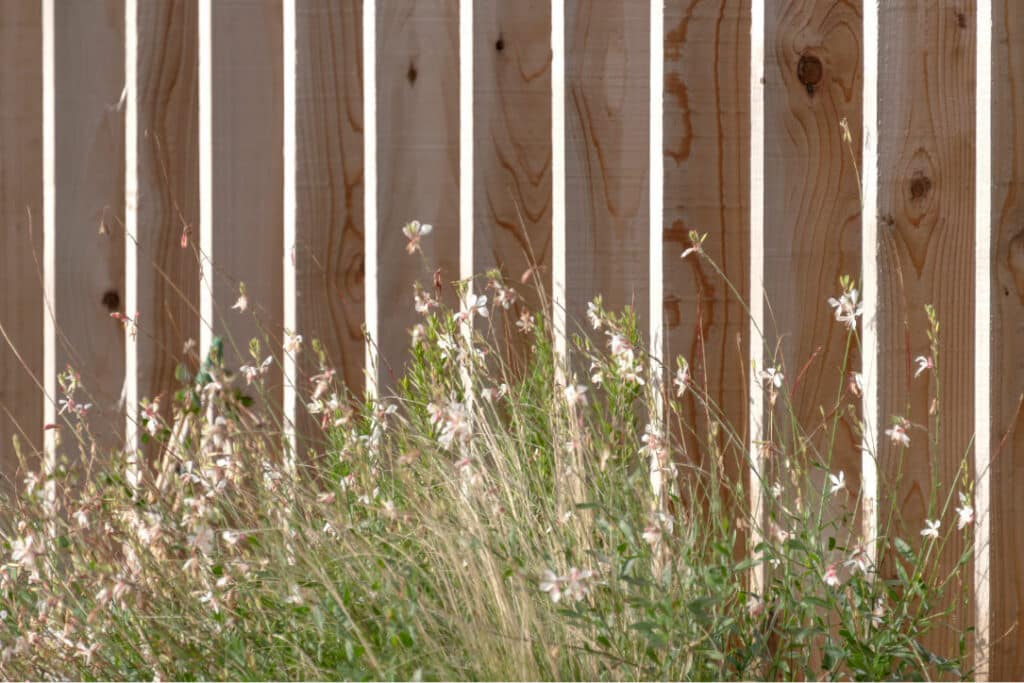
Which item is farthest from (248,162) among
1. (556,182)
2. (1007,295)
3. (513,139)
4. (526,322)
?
(1007,295)

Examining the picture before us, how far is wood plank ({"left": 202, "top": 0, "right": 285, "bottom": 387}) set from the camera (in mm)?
2992

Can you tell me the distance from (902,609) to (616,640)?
1.71 feet

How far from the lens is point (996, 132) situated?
2189mm

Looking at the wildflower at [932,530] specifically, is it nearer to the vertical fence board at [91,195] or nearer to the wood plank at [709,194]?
the wood plank at [709,194]

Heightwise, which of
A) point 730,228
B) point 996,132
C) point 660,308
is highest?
point 996,132

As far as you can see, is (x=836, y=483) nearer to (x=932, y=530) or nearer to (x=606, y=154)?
(x=932, y=530)

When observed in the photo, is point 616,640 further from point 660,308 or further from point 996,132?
point 996,132

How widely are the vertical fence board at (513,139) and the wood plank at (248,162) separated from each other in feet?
2.04

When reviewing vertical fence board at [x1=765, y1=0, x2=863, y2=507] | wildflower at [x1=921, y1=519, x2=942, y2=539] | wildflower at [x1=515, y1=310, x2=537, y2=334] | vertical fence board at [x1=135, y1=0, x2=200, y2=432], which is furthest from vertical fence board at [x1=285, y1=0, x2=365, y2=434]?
wildflower at [x1=921, y1=519, x2=942, y2=539]

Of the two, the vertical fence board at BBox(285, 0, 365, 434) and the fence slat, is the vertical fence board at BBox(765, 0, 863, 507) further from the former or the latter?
the vertical fence board at BBox(285, 0, 365, 434)

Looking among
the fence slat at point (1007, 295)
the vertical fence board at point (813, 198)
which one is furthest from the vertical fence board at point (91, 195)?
the fence slat at point (1007, 295)

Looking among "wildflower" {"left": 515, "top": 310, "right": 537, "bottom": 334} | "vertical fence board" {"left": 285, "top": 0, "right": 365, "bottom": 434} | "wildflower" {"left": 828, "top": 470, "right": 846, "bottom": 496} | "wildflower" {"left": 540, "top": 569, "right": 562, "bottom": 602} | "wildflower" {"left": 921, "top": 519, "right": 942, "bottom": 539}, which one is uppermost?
"vertical fence board" {"left": 285, "top": 0, "right": 365, "bottom": 434}

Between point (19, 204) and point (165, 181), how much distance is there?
51 cm

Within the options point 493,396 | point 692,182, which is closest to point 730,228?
point 692,182
